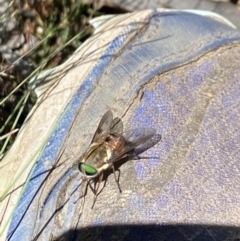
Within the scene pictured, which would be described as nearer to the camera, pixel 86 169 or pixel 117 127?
pixel 86 169

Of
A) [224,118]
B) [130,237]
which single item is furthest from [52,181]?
[224,118]

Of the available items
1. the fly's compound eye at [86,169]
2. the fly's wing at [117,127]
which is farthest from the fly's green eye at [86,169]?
the fly's wing at [117,127]

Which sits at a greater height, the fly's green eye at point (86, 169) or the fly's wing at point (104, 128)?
the fly's wing at point (104, 128)

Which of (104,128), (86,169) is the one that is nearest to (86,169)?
(86,169)

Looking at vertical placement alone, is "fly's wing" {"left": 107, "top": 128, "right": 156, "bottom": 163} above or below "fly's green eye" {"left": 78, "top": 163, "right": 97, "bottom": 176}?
below

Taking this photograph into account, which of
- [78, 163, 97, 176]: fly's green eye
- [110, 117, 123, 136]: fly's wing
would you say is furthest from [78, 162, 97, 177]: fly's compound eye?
[110, 117, 123, 136]: fly's wing

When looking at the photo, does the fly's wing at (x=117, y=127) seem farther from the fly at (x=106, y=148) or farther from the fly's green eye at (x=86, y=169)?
the fly's green eye at (x=86, y=169)

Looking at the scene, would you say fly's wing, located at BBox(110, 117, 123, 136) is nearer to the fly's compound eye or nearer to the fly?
the fly

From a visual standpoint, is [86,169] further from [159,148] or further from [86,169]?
[159,148]
